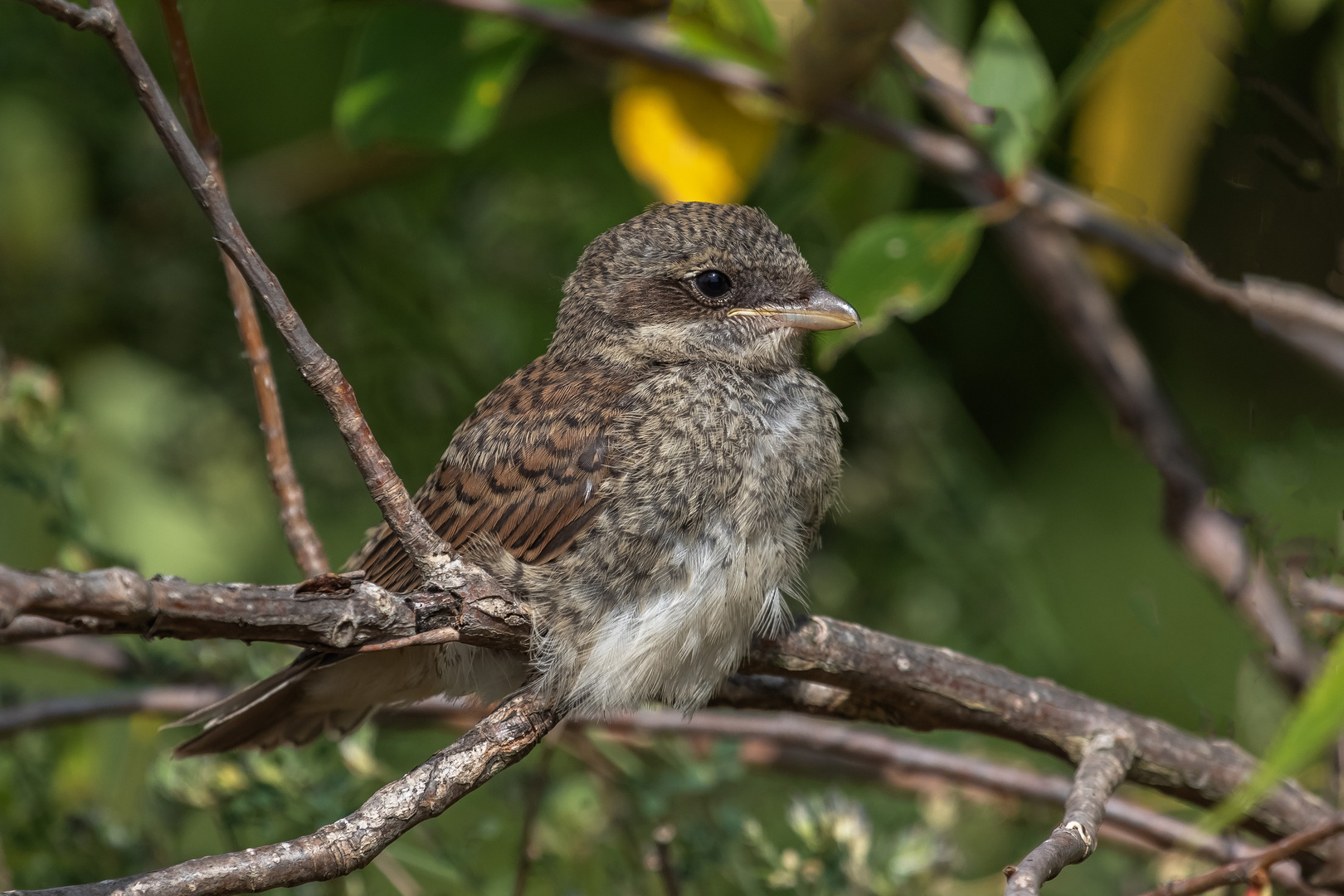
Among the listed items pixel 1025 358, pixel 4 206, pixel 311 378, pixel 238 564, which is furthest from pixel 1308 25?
pixel 4 206

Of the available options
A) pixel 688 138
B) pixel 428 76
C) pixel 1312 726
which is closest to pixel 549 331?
pixel 688 138

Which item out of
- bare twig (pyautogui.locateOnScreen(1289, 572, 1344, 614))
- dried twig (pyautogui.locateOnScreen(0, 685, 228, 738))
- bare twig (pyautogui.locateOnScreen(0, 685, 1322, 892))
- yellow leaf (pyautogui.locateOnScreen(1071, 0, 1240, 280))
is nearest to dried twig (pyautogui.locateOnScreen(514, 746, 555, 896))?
bare twig (pyautogui.locateOnScreen(0, 685, 1322, 892))

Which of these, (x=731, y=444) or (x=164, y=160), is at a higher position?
(x=164, y=160)

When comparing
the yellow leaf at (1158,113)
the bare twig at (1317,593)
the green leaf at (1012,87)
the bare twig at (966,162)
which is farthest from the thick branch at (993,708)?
the yellow leaf at (1158,113)

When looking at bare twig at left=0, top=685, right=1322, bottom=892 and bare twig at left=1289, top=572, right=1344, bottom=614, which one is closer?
bare twig at left=1289, top=572, right=1344, bottom=614

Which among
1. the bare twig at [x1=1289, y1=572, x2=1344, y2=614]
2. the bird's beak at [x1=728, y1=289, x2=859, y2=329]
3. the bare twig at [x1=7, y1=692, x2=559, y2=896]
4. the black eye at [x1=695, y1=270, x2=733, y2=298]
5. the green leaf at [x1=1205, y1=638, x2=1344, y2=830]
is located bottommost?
the bare twig at [x1=7, y1=692, x2=559, y2=896]

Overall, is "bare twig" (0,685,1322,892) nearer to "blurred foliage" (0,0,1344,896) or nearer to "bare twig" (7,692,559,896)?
"blurred foliage" (0,0,1344,896)

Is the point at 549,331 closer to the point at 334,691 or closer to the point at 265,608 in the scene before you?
the point at 334,691

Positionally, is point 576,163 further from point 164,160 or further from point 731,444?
point 731,444
